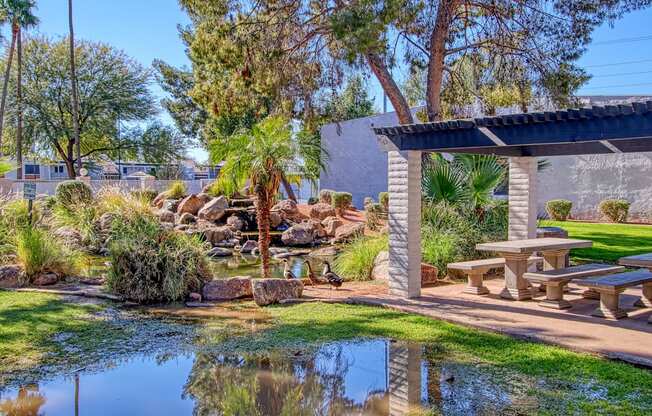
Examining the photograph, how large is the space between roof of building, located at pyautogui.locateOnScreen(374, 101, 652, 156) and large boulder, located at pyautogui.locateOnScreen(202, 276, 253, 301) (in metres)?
3.20

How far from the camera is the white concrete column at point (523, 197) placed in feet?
31.3

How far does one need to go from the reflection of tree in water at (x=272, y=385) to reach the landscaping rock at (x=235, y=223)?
13439 millimetres

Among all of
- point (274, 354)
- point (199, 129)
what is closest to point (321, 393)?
point (274, 354)

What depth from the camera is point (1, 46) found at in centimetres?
2883

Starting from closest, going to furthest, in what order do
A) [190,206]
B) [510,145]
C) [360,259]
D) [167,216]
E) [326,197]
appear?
[510,145]
[360,259]
[167,216]
[190,206]
[326,197]

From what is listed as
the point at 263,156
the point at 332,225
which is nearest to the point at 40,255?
the point at 263,156

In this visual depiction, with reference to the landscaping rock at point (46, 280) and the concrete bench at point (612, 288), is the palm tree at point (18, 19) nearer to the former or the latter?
the landscaping rock at point (46, 280)

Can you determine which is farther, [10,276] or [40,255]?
[40,255]

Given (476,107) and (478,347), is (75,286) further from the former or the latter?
(476,107)

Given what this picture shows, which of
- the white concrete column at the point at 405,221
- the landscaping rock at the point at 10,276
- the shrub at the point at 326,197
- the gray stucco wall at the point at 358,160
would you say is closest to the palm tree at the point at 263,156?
the white concrete column at the point at 405,221

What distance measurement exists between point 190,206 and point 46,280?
1090 centimetres

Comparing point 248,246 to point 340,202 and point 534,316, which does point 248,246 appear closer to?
point 340,202

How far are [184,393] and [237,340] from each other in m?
1.45

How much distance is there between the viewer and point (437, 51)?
1264cm
